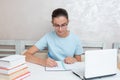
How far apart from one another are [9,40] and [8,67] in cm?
114

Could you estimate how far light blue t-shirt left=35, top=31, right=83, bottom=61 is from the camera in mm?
1821

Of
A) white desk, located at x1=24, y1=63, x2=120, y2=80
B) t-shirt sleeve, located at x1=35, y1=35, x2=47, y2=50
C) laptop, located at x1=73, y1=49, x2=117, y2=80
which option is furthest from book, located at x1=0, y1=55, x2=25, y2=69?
t-shirt sleeve, located at x1=35, y1=35, x2=47, y2=50

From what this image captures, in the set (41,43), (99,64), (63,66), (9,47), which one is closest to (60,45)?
(41,43)

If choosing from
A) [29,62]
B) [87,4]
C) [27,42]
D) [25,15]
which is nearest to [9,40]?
[27,42]

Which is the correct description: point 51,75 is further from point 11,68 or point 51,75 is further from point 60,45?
point 60,45

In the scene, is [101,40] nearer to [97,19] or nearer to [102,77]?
[97,19]

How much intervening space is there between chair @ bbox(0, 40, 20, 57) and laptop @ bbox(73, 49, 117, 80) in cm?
116

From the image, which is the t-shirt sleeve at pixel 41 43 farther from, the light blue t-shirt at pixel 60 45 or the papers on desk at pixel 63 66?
the papers on desk at pixel 63 66

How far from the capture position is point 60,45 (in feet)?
5.97

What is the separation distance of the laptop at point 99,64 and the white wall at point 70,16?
992 millimetres

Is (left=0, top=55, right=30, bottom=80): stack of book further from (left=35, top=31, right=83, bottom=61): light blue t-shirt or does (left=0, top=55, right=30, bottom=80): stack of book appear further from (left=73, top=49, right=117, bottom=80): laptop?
(left=35, top=31, right=83, bottom=61): light blue t-shirt

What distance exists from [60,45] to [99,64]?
69 cm

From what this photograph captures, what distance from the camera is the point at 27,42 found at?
2188 mm

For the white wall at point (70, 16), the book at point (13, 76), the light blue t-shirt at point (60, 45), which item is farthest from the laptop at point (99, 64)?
the white wall at point (70, 16)
